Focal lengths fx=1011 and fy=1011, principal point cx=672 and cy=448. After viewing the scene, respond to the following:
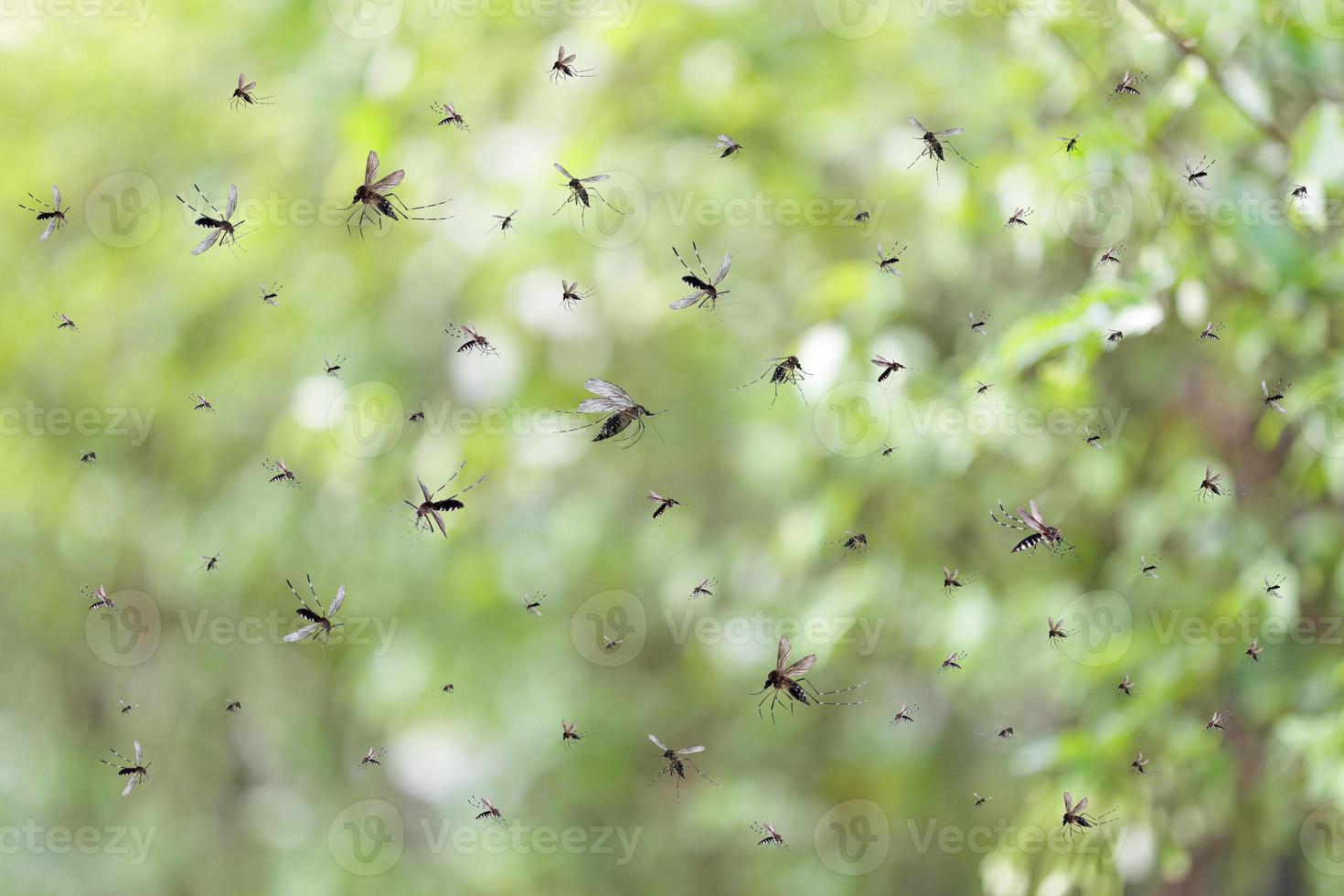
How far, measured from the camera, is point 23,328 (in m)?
2.36

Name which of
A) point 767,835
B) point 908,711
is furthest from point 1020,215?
point 767,835

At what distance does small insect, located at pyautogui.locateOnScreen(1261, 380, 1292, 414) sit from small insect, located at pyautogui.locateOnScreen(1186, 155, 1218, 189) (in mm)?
235

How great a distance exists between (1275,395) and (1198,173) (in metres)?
0.25

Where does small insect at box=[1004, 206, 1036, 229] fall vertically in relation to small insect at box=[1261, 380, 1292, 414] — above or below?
above

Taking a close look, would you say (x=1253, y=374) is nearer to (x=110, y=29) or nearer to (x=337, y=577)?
(x=337, y=577)

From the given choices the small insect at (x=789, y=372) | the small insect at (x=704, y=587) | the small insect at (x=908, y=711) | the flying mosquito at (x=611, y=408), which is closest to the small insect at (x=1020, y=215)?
the small insect at (x=789, y=372)

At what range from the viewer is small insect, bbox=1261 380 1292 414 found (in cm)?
97

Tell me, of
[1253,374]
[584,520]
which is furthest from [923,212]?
[584,520]

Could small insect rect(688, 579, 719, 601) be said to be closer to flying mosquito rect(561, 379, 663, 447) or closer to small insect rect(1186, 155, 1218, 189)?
flying mosquito rect(561, 379, 663, 447)

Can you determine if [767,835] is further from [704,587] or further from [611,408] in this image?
[611,408]

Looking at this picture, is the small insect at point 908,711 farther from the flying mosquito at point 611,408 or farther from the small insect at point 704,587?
the flying mosquito at point 611,408

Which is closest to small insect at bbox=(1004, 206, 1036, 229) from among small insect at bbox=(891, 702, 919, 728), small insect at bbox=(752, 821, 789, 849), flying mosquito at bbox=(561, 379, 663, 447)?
flying mosquito at bbox=(561, 379, 663, 447)

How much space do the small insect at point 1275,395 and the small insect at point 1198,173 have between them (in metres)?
0.23

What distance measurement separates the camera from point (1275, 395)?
1.08 meters
